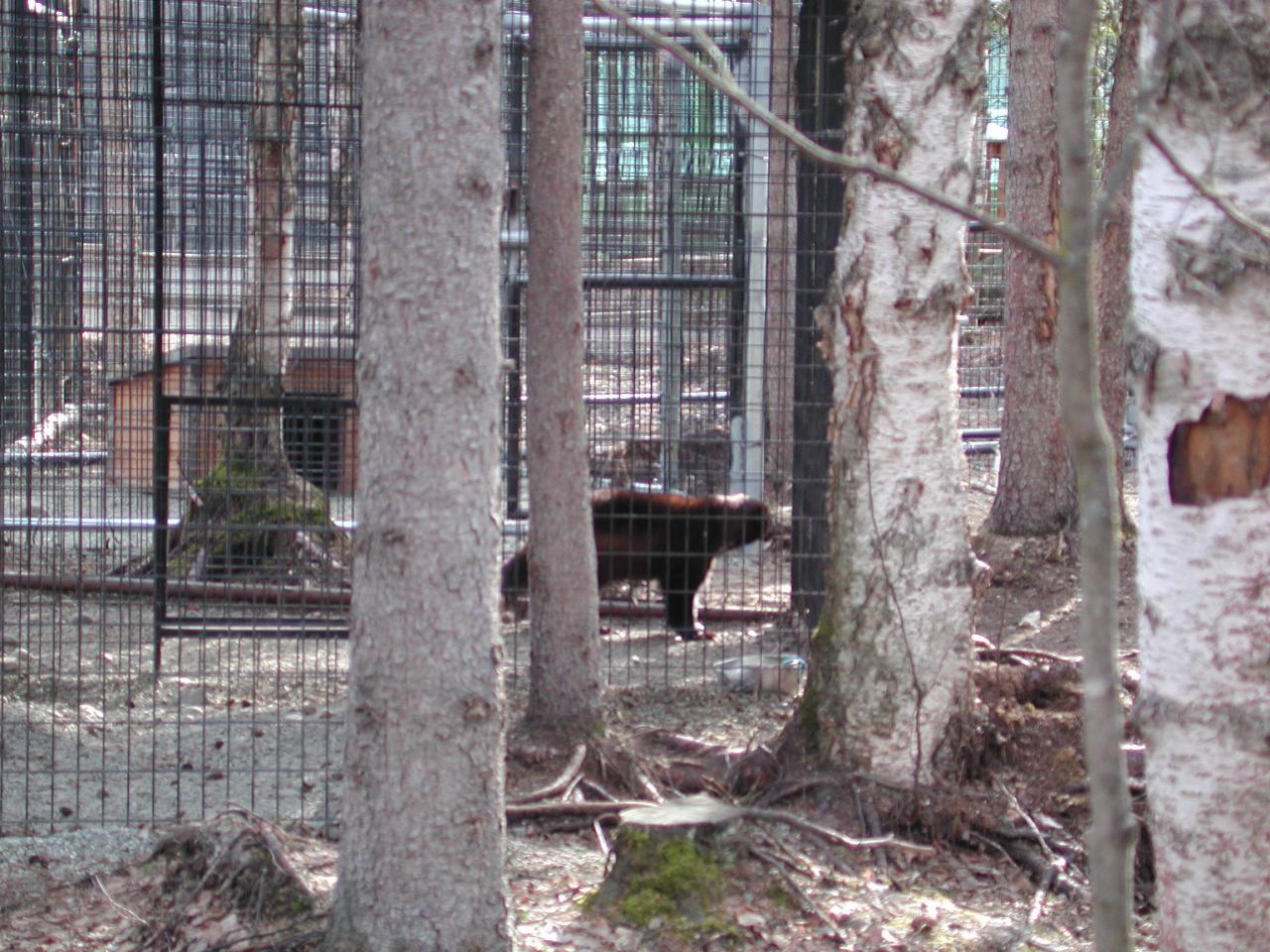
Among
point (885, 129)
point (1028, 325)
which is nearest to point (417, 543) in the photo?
point (885, 129)

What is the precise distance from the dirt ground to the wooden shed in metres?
2.20

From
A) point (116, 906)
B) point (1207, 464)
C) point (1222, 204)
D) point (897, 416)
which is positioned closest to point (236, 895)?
point (116, 906)

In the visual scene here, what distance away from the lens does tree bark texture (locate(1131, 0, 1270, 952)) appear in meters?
2.55

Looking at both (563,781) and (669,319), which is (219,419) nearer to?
(669,319)

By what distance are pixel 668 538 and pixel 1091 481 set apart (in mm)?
6340

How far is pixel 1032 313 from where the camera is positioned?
9.42 meters

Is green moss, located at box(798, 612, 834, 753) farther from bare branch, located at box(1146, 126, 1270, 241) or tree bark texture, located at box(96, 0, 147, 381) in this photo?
→ tree bark texture, located at box(96, 0, 147, 381)

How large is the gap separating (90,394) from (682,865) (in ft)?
24.3

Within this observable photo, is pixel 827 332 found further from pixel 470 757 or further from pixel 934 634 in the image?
pixel 470 757

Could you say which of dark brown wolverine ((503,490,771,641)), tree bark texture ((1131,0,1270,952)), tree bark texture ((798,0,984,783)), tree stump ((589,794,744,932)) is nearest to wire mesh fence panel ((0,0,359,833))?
dark brown wolverine ((503,490,771,641))

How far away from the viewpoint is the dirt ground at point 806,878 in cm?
421

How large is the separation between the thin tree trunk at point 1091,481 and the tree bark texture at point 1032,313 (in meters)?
8.21

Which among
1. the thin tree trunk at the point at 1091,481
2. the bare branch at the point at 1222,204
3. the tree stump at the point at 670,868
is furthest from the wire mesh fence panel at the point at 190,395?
the thin tree trunk at the point at 1091,481

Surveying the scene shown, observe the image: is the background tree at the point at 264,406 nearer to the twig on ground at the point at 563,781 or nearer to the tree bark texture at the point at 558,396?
the tree bark texture at the point at 558,396
